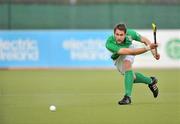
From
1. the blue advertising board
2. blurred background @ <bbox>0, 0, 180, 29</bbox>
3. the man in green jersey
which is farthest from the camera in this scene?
blurred background @ <bbox>0, 0, 180, 29</bbox>

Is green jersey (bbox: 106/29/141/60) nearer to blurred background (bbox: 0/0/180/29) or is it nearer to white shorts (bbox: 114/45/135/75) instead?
white shorts (bbox: 114/45/135/75)

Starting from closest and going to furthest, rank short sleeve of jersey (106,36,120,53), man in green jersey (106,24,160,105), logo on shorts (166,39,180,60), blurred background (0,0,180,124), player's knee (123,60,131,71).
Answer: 1. man in green jersey (106,24,160,105)
2. short sleeve of jersey (106,36,120,53)
3. player's knee (123,60,131,71)
4. blurred background (0,0,180,124)
5. logo on shorts (166,39,180,60)

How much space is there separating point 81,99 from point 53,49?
350 inches

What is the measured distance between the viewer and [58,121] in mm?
9383

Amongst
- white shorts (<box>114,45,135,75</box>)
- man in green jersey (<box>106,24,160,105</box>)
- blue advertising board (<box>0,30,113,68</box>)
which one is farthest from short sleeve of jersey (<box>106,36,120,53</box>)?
blue advertising board (<box>0,30,113,68</box>)

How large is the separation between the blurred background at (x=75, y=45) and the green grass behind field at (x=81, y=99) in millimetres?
25

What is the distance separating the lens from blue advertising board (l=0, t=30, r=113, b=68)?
2141cm

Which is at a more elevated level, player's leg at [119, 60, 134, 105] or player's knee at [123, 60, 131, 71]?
player's knee at [123, 60, 131, 71]

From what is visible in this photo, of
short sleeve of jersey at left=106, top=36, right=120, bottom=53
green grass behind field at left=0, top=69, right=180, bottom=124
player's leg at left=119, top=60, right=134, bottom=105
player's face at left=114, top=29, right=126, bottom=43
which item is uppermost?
player's face at left=114, top=29, right=126, bottom=43

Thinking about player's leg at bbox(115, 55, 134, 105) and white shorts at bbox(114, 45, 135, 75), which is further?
white shorts at bbox(114, 45, 135, 75)

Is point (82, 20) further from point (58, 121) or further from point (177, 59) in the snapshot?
point (58, 121)

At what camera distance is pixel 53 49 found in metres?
21.5

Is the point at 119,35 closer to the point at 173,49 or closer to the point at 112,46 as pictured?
the point at 112,46

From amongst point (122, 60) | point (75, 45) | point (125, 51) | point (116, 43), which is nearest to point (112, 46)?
point (116, 43)
